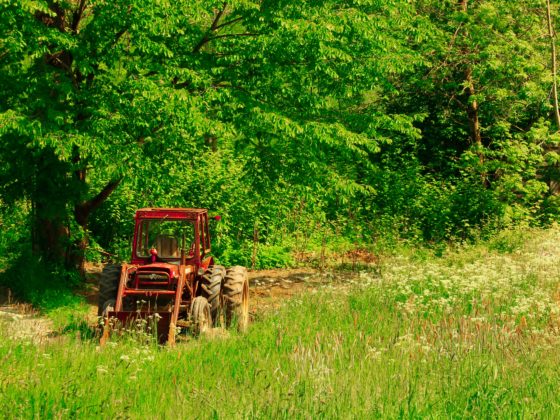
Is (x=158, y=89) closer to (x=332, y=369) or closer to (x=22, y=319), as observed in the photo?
(x=22, y=319)

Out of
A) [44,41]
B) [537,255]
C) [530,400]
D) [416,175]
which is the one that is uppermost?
[44,41]

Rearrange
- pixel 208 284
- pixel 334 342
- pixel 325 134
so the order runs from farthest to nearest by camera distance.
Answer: pixel 325 134
pixel 208 284
pixel 334 342

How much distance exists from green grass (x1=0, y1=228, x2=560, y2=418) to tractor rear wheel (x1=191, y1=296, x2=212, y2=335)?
2.41ft

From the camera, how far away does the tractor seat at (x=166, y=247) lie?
12.6m

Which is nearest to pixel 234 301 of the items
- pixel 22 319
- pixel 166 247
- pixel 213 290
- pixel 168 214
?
pixel 213 290

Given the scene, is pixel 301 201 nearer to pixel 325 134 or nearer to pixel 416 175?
pixel 416 175

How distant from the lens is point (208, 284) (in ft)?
40.3

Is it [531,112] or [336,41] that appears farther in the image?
[531,112]

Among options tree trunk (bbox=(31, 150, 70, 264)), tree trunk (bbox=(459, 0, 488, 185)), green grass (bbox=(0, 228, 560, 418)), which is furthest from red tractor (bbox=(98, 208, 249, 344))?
tree trunk (bbox=(459, 0, 488, 185))

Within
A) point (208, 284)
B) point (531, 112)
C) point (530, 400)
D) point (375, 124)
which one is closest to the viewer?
point (530, 400)

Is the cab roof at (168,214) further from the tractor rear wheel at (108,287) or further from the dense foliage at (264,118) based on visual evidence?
the dense foliage at (264,118)

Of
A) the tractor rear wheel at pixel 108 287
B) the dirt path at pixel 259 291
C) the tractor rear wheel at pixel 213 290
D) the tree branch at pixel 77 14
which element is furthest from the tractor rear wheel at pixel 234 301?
the tree branch at pixel 77 14

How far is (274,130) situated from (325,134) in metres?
1.08

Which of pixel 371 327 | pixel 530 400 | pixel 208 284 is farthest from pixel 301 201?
pixel 530 400
